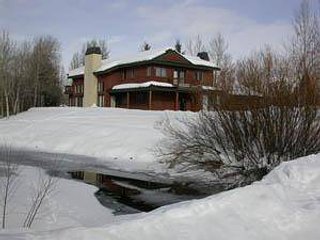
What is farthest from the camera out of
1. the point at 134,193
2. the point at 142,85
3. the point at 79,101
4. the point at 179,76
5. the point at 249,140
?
the point at 79,101

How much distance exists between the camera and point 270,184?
830cm

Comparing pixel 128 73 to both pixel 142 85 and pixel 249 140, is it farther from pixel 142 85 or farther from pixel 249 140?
pixel 249 140

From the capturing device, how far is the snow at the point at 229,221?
631 centimetres

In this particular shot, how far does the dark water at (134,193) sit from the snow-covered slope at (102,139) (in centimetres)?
361

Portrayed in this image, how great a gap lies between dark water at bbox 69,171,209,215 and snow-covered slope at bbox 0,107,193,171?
3605 millimetres

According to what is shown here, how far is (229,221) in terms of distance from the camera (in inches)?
272

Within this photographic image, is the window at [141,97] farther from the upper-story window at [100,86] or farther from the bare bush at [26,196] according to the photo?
the bare bush at [26,196]

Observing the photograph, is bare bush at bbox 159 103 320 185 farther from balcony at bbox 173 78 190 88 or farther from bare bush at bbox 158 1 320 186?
balcony at bbox 173 78 190 88

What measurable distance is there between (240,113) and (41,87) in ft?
192

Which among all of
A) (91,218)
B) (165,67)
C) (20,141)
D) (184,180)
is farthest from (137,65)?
(91,218)

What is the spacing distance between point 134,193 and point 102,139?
1426 cm

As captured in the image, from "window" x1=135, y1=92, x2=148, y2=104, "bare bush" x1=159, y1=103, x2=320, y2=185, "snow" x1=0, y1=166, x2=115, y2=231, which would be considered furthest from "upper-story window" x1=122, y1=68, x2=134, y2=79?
"snow" x1=0, y1=166, x2=115, y2=231


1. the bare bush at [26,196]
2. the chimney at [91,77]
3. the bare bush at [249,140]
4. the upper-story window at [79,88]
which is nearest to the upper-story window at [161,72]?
the chimney at [91,77]

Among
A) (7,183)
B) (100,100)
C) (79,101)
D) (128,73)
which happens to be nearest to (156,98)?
(128,73)
